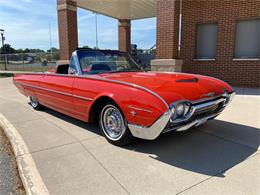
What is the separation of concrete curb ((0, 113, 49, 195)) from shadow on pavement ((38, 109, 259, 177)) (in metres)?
1.23

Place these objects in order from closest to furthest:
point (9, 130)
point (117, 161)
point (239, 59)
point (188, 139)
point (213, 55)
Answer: point (117, 161) → point (188, 139) → point (9, 130) → point (239, 59) → point (213, 55)

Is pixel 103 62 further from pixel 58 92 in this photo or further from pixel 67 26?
pixel 67 26

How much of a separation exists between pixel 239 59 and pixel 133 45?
10.8 metres

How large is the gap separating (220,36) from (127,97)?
683cm

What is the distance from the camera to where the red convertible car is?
275 centimetres

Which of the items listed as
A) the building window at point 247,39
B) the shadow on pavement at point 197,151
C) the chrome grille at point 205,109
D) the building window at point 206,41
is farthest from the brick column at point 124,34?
the chrome grille at point 205,109

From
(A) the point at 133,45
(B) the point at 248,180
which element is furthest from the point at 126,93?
(A) the point at 133,45

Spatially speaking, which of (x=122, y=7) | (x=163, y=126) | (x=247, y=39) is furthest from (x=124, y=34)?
(x=163, y=126)

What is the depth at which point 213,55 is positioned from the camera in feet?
29.0

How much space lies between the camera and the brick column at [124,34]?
15.2 meters

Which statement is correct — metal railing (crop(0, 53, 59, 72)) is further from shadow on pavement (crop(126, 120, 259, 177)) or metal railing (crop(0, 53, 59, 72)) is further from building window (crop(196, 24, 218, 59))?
shadow on pavement (crop(126, 120, 259, 177))

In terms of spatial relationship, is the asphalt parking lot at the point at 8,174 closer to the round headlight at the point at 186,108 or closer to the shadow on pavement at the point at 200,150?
the shadow on pavement at the point at 200,150

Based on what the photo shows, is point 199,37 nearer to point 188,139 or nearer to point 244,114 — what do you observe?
point 244,114

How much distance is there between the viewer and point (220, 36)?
8.46 meters
